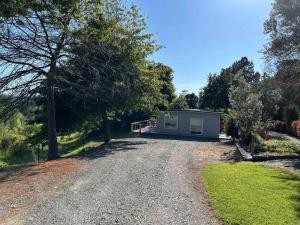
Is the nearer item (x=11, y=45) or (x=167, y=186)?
(x=167, y=186)

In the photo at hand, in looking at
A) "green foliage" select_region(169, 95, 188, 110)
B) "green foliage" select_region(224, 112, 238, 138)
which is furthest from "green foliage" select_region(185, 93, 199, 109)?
"green foliage" select_region(224, 112, 238, 138)

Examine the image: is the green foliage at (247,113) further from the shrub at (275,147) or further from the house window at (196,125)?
the house window at (196,125)

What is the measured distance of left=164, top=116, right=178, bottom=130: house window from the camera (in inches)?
1302

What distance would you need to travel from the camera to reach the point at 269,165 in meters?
14.6

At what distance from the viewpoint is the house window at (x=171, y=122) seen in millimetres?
33062

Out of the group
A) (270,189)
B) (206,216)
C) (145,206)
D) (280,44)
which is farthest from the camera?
(280,44)

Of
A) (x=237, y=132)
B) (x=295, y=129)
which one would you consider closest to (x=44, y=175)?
(x=237, y=132)

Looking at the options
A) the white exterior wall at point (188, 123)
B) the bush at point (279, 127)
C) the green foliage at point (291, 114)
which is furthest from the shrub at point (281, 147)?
the bush at point (279, 127)

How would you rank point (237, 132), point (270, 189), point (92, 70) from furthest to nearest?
point (237, 132) → point (92, 70) → point (270, 189)

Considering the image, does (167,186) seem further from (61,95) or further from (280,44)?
(61,95)

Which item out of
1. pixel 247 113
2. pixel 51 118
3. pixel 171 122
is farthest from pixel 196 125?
pixel 51 118

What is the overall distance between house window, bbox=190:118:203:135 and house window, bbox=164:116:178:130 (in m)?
1.49

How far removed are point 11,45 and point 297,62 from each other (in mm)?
14387

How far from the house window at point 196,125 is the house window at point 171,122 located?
149 cm
